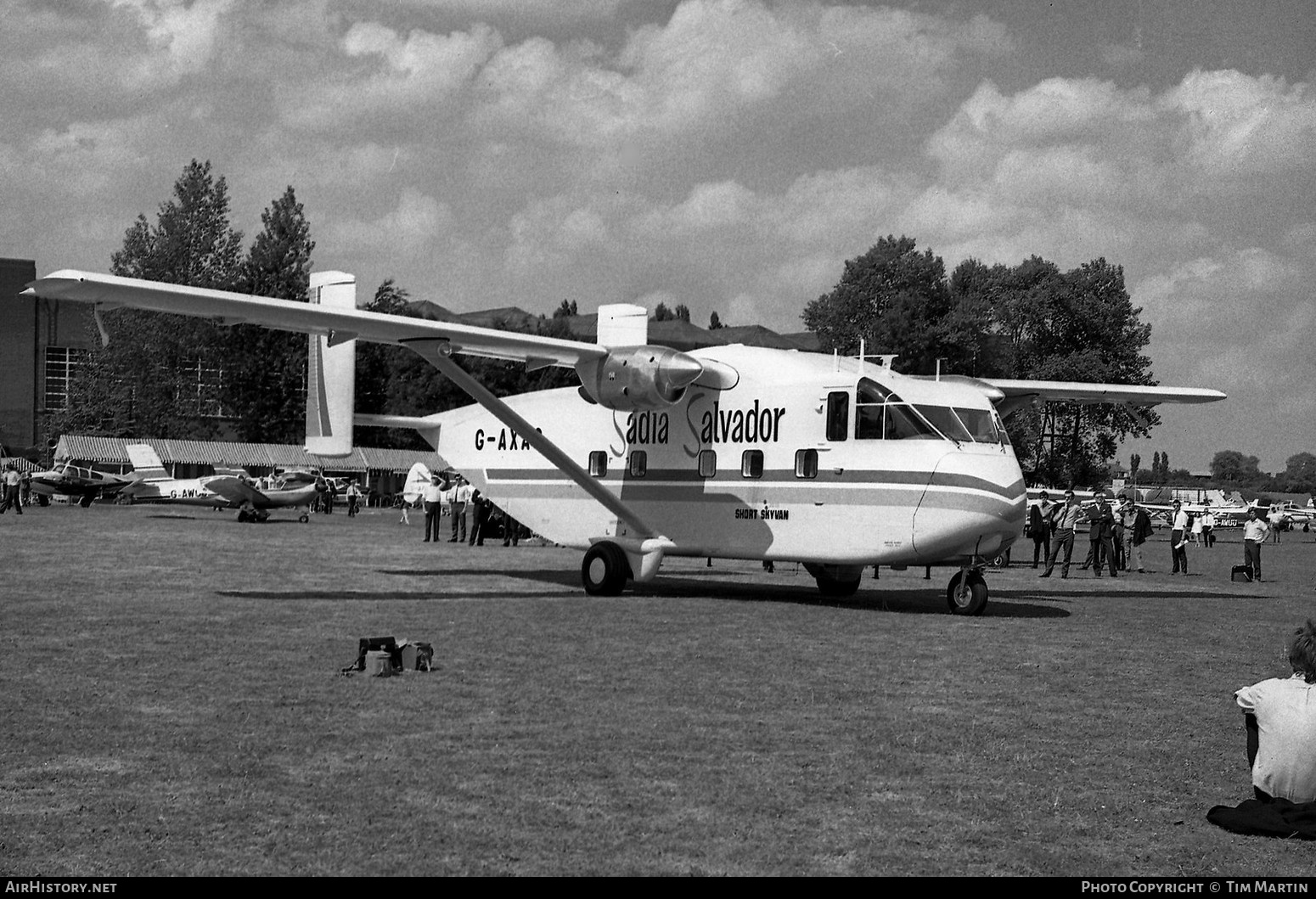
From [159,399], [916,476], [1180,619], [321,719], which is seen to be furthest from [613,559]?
[159,399]

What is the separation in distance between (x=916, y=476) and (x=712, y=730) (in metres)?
8.76

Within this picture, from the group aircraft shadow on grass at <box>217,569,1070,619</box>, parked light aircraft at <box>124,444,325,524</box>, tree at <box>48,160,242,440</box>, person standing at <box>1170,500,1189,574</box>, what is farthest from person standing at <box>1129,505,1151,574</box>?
tree at <box>48,160,242,440</box>

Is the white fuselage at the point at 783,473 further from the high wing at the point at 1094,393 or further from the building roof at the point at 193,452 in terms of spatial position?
the building roof at the point at 193,452

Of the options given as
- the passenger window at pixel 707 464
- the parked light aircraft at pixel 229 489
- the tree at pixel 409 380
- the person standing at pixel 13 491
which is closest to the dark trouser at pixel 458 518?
the parked light aircraft at pixel 229 489

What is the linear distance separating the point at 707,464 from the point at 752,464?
87cm

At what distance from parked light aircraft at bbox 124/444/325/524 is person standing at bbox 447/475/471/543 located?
35.4 feet

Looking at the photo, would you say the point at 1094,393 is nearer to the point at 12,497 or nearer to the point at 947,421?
the point at 947,421

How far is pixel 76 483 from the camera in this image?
56.1 metres

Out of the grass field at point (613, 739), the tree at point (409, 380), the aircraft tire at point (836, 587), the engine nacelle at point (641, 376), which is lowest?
the grass field at point (613, 739)

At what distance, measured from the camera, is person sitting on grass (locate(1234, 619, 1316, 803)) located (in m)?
6.32

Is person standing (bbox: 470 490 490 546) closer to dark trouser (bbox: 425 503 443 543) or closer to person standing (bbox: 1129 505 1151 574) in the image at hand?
dark trouser (bbox: 425 503 443 543)

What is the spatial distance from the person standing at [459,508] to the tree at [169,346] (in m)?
38.4

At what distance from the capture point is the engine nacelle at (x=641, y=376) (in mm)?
18875

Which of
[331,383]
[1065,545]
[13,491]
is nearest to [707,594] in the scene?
[331,383]
